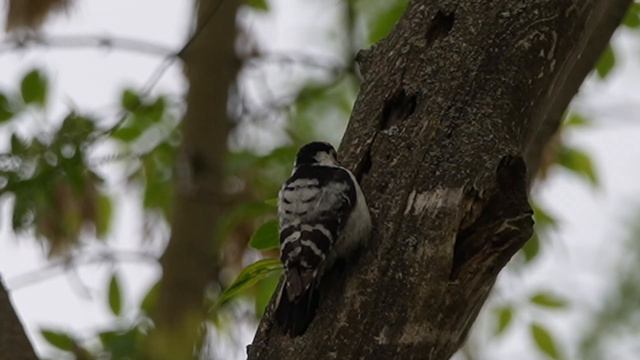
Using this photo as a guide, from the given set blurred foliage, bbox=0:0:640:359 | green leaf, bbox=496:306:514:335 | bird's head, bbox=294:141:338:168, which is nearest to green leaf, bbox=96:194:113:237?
blurred foliage, bbox=0:0:640:359

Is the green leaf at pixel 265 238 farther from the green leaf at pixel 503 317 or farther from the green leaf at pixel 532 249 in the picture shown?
the green leaf at pixel 503 317

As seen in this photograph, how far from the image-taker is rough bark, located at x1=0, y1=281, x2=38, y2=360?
13.3 feet

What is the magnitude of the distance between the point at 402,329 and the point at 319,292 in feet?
0.97

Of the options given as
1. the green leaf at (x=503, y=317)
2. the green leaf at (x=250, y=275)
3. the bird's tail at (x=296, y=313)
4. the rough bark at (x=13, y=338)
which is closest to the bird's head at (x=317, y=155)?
the green leaf at (x=250, y=275)

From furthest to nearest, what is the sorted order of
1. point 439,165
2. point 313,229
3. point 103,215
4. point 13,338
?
point 103,215 < point 13,338 < point 313,229 < point 439,165

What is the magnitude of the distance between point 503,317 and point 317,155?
1964 mm

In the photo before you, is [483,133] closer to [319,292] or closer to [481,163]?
[481,163]

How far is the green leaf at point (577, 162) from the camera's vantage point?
640 centimetres

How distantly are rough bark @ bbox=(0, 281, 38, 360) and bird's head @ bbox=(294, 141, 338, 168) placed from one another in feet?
3.42

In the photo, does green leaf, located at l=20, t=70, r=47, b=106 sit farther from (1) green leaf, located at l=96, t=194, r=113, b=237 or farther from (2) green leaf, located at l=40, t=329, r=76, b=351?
(1) green leaf, located at l=96, t=194, r=113, b=237

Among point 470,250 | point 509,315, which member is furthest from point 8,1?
point 470,250

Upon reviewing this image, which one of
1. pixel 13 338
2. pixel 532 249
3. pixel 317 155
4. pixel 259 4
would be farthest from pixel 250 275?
pixel 259 4

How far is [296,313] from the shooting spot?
139 inches

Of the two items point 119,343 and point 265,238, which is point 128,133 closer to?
point 119,343
